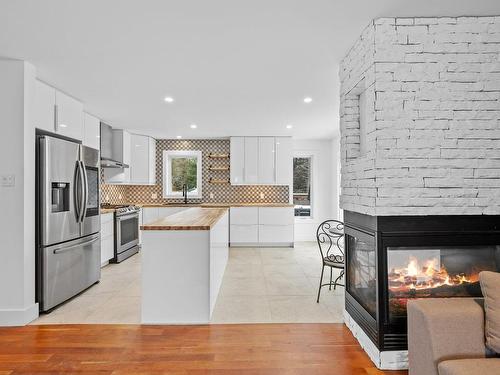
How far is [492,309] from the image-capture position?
160 cm

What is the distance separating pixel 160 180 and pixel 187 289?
15.8 feet

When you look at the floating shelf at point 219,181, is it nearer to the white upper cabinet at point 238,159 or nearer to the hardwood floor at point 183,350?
the white upper cabinet at point 238,159

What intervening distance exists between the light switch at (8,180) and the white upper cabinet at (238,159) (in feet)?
14.5

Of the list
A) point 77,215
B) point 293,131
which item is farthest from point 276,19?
point 293,131

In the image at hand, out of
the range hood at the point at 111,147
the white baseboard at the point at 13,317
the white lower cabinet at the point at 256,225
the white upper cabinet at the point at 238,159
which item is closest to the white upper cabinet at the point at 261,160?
the white upper cabinet at the point at 238,159

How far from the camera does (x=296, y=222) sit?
7621mm

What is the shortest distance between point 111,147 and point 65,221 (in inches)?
115

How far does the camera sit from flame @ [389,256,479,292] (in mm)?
2287

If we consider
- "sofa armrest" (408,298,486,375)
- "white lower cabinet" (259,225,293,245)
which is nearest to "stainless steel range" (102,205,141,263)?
"white lower cabinet" (259,225,293,245)

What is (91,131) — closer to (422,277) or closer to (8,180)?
(8,180)

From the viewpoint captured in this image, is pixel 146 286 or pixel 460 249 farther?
pixel 146 286

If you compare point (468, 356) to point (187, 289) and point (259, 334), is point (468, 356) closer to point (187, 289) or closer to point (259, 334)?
point (259, 334)

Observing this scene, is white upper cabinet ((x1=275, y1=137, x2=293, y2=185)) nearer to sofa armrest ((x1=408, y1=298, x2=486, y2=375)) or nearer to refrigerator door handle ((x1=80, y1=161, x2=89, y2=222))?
refrigerator door handle ((x1=80, y1=161, x2=89, y2=222))

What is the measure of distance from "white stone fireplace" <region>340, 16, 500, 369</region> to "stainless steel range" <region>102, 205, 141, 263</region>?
4.49 meters
